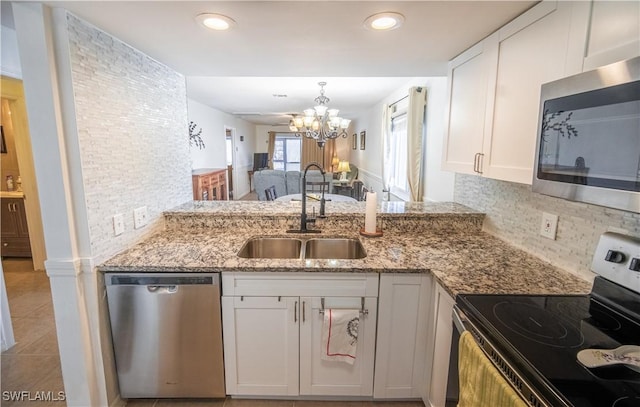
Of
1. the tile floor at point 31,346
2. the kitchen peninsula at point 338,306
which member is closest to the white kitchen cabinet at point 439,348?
the kitchen peninsula at point 338,306

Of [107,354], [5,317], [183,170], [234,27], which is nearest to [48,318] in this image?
[5,317]

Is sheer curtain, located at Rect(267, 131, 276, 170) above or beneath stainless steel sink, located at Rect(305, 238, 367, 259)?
above

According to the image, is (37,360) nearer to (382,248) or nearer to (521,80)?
(382,248)

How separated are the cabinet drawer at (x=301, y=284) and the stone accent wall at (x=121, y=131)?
0.70 metres

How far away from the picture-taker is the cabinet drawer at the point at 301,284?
1.53 m

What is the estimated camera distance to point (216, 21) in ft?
4.50

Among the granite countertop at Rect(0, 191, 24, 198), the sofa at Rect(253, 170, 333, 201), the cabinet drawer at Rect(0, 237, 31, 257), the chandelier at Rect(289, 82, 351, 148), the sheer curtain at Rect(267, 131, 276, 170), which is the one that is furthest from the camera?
the sheer curtain at Rect(267, 131, 276, 170)

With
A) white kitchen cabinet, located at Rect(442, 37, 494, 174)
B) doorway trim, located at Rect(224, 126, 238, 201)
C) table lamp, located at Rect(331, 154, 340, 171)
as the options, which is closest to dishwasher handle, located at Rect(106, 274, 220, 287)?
white kitchen cabinet, located at Rect(442, 37, 494, 174)

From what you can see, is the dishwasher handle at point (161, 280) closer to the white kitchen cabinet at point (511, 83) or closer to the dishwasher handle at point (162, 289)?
the dishwasher handle at point (162, 289)

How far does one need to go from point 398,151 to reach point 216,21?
341cm

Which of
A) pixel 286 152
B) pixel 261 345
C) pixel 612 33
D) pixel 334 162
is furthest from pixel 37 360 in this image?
pixel 286 152

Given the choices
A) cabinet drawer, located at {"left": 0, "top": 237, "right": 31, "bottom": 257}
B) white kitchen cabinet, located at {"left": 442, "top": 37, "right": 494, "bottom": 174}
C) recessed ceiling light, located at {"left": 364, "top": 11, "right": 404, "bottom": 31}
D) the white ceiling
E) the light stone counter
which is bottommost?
cabinet drawer, located at {"left": 0, "top": 237, "right": 31, "bottom": 257}

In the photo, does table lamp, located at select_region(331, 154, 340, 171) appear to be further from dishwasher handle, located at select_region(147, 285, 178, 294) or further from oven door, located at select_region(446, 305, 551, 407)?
oven door, located at select_region(446, 305, 551, 407)

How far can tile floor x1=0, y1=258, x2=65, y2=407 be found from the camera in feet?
5.97
